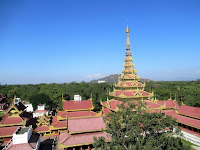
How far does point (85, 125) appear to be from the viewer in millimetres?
21516

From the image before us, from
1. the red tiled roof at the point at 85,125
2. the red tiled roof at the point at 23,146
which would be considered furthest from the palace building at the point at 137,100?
the red tiled roof at the point at 23,146

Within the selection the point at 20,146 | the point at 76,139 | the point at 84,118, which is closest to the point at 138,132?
the point at 76,139

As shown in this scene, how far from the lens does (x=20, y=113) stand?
23.9m

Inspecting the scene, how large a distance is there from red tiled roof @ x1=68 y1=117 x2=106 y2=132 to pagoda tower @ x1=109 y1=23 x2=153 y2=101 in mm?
6763

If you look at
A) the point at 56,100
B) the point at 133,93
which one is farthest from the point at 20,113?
the point at 56,100

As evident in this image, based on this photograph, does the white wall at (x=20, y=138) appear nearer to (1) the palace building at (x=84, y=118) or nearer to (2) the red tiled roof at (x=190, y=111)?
(1) the palace building at (x=84, y=118)

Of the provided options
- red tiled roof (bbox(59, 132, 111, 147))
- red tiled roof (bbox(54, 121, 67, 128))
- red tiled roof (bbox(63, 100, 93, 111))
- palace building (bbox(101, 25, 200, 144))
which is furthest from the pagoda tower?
red tiled roof (bbox(54, 121, 67, 128))

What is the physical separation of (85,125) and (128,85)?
37.8 feet

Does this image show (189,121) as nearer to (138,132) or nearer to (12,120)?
(138,132)

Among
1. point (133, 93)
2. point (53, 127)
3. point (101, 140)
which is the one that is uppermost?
point (133, 93)

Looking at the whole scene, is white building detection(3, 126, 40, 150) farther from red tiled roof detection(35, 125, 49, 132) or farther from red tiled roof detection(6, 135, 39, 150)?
red tiled roof detection(35, 125, 49, 132)

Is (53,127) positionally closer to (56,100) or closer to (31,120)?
(31,120)

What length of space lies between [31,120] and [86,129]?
1179 cm

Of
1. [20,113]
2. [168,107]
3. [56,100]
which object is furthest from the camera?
[56,100]
